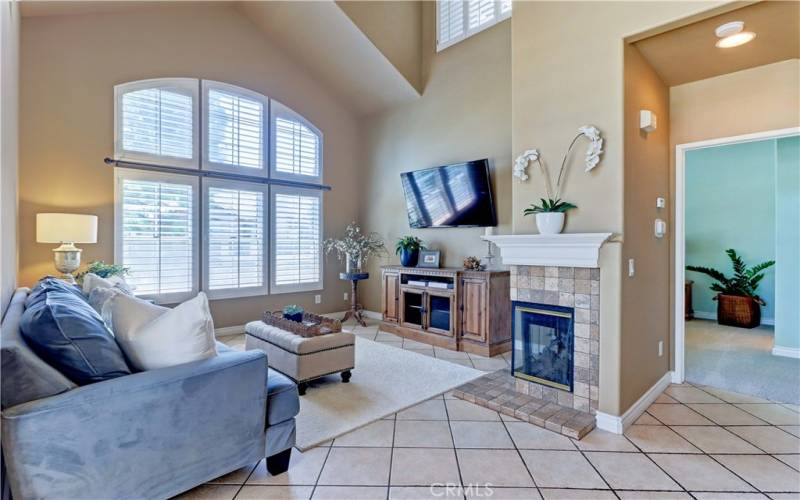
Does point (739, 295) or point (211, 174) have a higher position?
point (211, 174)

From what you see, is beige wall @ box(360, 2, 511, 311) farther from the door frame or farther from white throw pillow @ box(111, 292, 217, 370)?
white throw pillow @ box(111, 292, 217, 370)

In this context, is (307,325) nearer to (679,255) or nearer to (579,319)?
(579,319)

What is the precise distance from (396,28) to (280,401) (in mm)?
5138

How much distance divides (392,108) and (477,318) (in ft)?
11.8

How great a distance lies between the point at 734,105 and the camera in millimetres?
3148

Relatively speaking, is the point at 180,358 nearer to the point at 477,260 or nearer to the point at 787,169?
the point at 477,260

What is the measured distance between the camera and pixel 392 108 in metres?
6.14

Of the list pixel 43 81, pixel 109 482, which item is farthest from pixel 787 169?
pixel 43 81

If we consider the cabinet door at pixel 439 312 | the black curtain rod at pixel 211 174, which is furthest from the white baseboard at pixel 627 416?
the black curtain rod at pixel 211 174

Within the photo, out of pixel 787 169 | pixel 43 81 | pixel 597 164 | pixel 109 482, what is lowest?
pixel 109 482

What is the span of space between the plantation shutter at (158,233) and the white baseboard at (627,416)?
466 centimetres

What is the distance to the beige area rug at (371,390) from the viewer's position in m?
2.65

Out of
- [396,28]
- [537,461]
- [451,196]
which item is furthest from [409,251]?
[537,461]

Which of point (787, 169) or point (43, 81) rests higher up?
point (43, 81)
